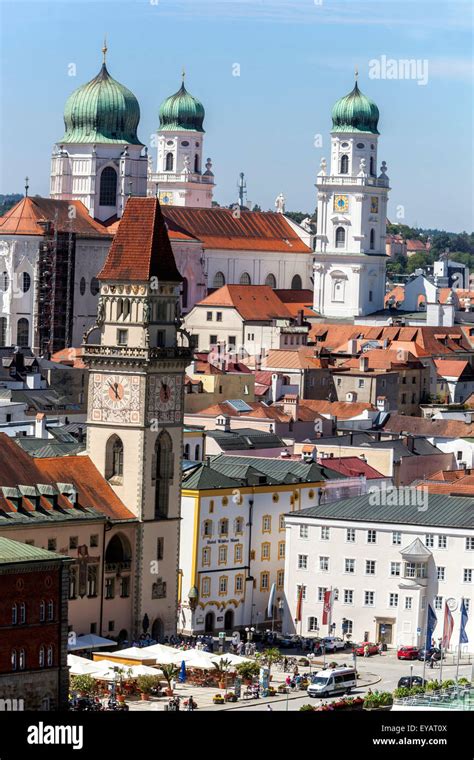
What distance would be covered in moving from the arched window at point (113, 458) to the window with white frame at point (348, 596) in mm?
10201

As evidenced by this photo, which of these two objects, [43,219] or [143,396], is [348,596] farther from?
[43,219]

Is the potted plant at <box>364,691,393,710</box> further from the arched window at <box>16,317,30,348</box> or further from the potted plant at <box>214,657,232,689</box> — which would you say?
the arched window at <box>16,317,30,348</box>

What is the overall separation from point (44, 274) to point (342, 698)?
332 ft

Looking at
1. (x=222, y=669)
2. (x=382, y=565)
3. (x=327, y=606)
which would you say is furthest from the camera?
(x=382, y=565)

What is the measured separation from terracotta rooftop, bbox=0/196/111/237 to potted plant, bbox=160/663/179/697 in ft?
324

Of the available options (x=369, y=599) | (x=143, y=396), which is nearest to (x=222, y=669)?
(x=143, y=396)

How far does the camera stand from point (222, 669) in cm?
9194

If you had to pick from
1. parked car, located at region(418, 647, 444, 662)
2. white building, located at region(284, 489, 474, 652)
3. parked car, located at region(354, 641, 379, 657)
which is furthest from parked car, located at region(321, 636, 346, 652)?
parked car, located at region(418, 647, 444, 662)

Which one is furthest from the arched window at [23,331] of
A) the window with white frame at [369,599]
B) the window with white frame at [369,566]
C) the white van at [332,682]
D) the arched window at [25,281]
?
the white van at [332,682]

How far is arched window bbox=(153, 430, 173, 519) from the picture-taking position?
3952 inches

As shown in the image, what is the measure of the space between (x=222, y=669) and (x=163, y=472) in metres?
10.6

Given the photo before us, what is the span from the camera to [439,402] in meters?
178
